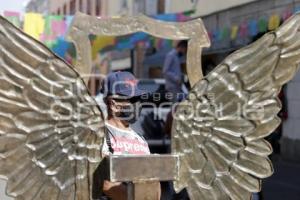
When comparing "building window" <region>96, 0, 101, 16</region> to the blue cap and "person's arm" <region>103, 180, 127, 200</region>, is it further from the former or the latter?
"person's arm" <region>103, 180, 127, 200</region>

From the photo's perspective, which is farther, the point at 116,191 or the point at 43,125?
the point at 116,191

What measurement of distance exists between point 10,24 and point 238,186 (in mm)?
1217

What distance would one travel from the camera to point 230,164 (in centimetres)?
278

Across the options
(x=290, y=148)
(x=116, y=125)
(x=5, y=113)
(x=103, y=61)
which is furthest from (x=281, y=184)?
(x=103, y=61)

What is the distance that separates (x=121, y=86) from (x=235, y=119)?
607 millimetres

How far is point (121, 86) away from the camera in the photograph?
120 inches

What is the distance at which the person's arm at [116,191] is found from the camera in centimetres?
281

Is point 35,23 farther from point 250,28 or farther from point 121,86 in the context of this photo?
point 121,86

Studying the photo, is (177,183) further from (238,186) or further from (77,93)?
(77,93)

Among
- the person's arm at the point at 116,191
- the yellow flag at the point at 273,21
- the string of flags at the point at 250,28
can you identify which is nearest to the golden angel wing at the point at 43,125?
the person's arm at the point at 116,191

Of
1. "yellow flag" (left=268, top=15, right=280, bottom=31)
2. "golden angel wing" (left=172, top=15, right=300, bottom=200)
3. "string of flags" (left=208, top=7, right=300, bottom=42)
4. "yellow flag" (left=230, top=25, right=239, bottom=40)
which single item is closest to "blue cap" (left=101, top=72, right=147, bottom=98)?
"golden angel wing" (left=172, top=15, right=300, bottom=200)

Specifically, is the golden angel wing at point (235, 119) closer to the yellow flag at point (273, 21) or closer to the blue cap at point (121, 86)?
the blue cap at point (121, 86)

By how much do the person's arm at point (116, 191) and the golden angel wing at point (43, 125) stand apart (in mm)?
196

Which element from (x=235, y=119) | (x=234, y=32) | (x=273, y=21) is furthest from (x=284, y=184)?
(x=235, y=119)
